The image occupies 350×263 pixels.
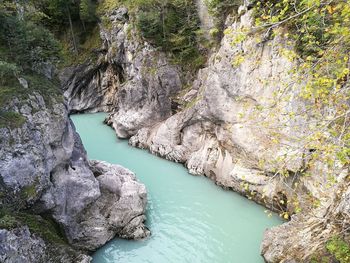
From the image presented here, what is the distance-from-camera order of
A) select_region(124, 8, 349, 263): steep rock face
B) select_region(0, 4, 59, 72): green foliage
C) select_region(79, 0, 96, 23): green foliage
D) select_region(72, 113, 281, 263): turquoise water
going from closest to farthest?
select_region(124, 8, 349, 263): steep rock face
select_region(72, 113, 281, 263): turquoise water
select_region(0, 4, 59, 72): green foliage
select_region(79, 0, 96, 23): green foliage

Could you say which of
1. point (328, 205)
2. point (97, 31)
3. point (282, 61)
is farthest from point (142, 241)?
point (97, 31)

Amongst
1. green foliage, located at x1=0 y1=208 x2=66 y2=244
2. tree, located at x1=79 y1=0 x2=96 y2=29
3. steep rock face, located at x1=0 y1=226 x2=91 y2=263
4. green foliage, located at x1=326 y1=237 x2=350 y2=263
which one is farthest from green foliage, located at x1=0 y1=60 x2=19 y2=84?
tree, located at x1=79 y1=0 x2=96 y2=29

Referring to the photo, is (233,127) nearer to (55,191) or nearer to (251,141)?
(251,141)

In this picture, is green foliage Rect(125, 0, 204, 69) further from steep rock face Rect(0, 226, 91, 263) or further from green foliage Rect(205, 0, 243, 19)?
steep rock face Rect(0, 226, 91, 263)

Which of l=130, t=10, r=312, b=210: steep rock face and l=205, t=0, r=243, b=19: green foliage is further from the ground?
l=205, t=0, r=243, b=19: green foliage

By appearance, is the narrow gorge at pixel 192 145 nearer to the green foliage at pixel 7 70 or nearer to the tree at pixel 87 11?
the green foliage at pixel 7 70

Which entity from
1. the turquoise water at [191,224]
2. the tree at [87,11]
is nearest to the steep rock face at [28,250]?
the turquoise water at [191,224]

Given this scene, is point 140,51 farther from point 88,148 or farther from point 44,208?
point 44,208

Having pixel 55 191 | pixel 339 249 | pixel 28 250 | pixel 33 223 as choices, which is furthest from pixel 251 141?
pixel 28 250
